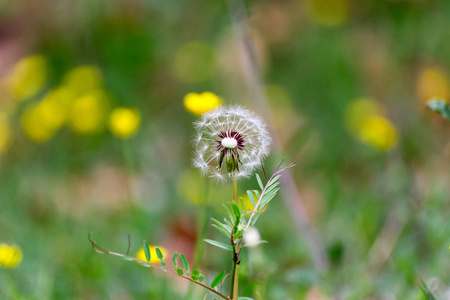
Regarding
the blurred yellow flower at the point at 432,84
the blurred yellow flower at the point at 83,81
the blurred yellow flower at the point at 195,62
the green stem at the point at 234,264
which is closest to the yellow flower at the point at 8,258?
the green stem at the point at 234,264

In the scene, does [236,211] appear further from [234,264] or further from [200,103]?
[200,103]

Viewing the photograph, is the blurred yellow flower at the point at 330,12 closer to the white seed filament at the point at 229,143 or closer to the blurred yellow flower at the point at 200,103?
the blurred yellow flower at the point at 200,103

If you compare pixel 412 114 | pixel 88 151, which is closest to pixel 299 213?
pixel 412 114

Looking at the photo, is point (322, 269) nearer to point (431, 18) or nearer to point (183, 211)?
point (183, 211)

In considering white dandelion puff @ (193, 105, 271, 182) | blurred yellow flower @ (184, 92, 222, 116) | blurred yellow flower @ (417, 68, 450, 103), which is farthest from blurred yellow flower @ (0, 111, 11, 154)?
blurred yellow flower @ (417, 68, 450, 103)

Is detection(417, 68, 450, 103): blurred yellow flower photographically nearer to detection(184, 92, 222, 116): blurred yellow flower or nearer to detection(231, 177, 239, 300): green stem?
detection(184, 92, 222, 116): blurred yellow flower
